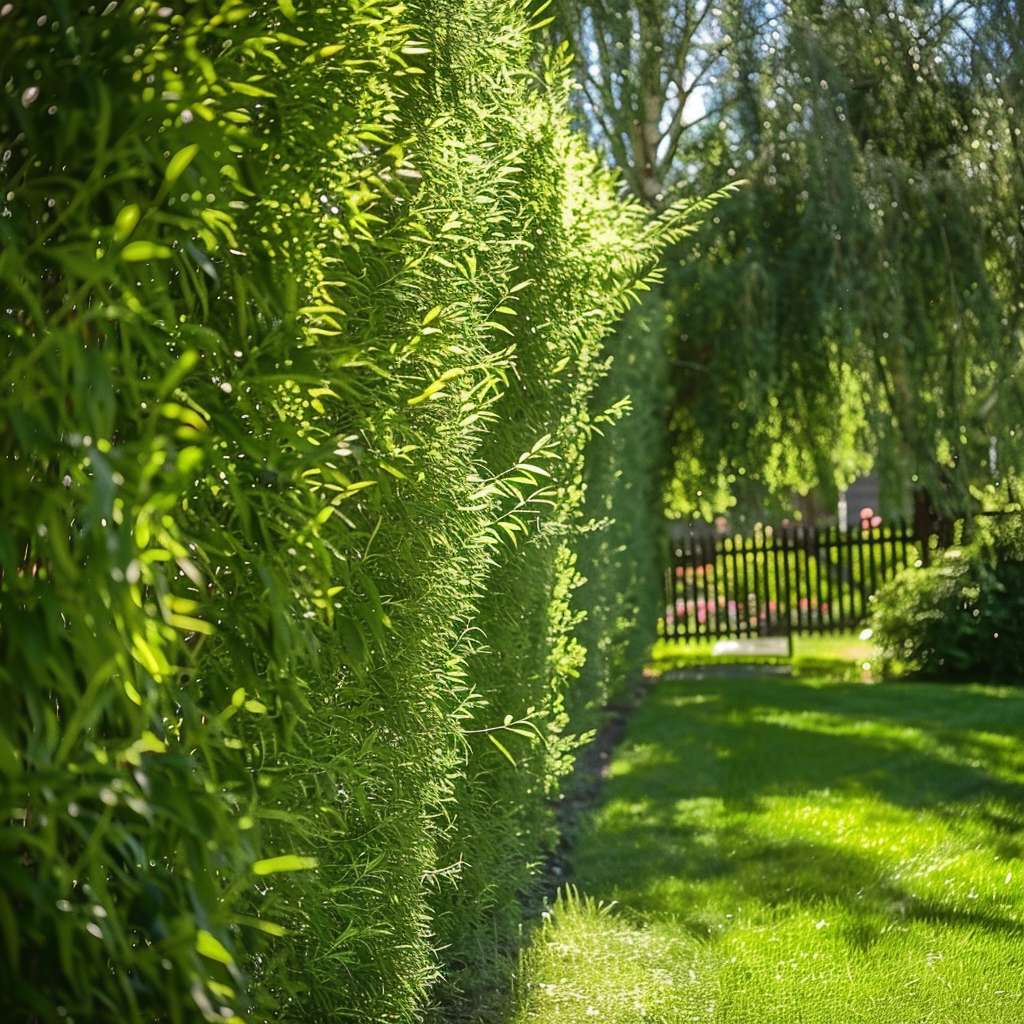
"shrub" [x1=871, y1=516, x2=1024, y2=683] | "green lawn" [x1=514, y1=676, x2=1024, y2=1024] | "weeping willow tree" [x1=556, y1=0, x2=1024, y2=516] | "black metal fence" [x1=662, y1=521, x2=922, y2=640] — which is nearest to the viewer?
"green lawn" [x1=514, y1=676, x2=1024, y2=1024]

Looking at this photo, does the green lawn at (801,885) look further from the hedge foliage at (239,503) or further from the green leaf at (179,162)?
the green leaf at (179,162)

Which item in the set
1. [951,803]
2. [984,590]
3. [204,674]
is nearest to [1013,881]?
[951,803]

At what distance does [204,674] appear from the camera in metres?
1.89

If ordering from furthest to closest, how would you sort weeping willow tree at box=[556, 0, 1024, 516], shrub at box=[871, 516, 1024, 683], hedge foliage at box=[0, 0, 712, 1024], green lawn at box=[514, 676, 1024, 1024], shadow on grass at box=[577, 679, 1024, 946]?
weeping willow tree at box=[556, 0, 1024, 516], shrub at box=[871, 516, 1024, 683], shadow on grass at box=[577, 679, 1024, 946], green lawn at box=[514, 676, 1024, 1024], hedge foliage at box=[0, 0, 712, 1024]

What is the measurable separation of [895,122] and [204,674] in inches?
407

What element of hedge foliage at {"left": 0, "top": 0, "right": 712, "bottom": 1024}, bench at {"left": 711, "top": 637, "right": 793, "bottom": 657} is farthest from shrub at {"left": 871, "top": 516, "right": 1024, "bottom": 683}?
hedge foliage at {"left": 0, "top": 0, "right": 712, "bottom": 1024}

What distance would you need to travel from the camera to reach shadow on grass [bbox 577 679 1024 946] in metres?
4.20

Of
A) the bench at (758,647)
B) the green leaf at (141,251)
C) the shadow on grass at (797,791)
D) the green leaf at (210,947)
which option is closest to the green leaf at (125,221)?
the green leaf at (141,251)

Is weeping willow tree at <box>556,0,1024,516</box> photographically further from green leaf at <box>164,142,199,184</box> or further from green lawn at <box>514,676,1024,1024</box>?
green leaf at <box>164,142,199,184</box>

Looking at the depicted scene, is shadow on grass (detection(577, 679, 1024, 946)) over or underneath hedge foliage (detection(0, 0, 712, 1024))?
underneath

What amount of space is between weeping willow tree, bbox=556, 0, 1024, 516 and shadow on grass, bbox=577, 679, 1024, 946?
2593 mm

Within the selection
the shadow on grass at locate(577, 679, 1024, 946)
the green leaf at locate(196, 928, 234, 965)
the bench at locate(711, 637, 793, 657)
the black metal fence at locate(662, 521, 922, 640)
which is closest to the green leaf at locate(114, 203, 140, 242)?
the green leaf at locate(196, 928, 234, 965)

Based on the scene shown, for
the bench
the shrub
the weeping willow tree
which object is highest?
the weeping willow tree

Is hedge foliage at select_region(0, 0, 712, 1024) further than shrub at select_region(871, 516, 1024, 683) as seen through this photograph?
No
